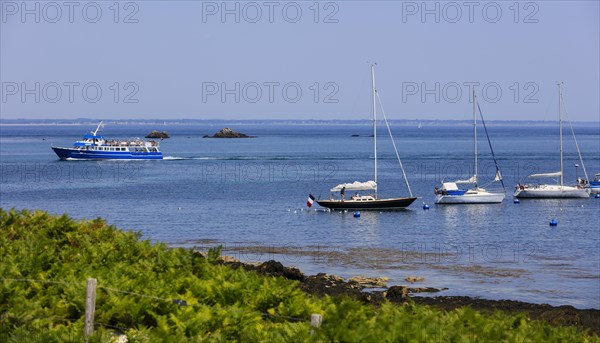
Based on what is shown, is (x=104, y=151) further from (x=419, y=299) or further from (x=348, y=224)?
(x=419, y=299)

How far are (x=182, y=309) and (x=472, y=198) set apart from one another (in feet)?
214

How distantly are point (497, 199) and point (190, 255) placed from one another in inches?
2457

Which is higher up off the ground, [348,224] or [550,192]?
[550,192]

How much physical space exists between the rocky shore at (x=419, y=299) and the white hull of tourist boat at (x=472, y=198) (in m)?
40.4

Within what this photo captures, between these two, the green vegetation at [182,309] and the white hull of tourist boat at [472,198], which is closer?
the green vegetation at [182,309]

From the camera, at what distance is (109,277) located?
48.5ft

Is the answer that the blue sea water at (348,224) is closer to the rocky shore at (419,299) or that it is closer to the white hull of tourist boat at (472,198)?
the white hull of tourist boat at (472,198)

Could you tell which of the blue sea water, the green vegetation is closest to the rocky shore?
the blue sea water

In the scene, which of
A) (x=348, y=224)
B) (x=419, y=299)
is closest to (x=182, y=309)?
(x=419, y=299)

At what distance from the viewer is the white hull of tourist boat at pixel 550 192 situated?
8088 centimetres

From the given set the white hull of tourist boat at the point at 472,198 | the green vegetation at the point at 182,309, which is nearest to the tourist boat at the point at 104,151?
the white hull of tourist boat at the point at 472,198

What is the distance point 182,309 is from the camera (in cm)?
1326

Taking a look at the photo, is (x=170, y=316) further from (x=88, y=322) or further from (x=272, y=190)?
(x=272, y=190)

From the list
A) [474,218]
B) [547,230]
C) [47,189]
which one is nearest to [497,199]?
[474,218]
